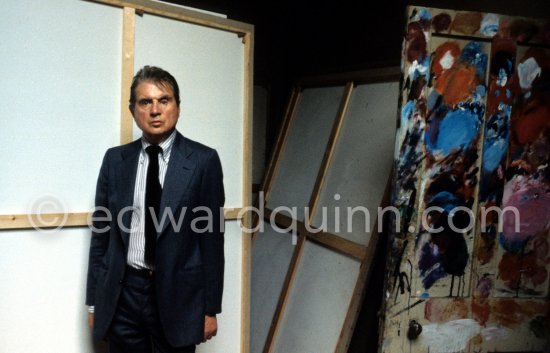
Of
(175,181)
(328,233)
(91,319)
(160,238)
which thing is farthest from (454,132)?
(91,319)

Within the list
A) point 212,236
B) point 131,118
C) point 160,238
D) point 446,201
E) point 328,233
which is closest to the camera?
point 160,238

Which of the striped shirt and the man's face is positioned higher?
the man's face

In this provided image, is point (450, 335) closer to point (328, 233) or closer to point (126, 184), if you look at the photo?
point (328, 233)

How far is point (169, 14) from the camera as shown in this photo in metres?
2.10

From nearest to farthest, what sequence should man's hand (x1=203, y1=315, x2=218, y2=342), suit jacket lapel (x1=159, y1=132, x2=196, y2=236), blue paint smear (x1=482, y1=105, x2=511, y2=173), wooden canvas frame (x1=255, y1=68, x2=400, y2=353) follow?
suit jacket lapel (x1=159, y1=132, x2=196, y2=236) < man's hand (x1=203, y1=315, x2=218, y2=342) < blue paint smear (x1=482, y1=105, x2=511, y2=173) < wooden canvas frame (x1=255, y1=68, x2=400, y2=353)

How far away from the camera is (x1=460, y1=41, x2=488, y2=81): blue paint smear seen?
1.86m

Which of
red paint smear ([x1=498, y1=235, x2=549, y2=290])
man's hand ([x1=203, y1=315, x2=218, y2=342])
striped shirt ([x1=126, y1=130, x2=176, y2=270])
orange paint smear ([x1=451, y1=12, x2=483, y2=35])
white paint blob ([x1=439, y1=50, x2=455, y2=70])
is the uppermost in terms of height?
orange paint smear ([x1=451, y1=12, x2=483, y2=35])

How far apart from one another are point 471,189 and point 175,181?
1.24 m

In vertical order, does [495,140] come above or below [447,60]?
below

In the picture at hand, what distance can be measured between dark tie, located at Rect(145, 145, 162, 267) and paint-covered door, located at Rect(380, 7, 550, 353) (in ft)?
3.15

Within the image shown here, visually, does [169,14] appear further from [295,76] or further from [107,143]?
[295,76]

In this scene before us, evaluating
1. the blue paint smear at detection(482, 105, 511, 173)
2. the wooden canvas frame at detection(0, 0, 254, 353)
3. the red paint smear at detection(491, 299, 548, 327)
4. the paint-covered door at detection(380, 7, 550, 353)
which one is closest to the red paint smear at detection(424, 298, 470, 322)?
the paint-covered door at detection(380, 7, 550, 353)

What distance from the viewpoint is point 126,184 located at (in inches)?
70.7

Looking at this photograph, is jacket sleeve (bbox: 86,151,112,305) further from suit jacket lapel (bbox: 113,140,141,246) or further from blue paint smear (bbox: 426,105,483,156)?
blue paint smear (bbox: 426,105,483,156)
